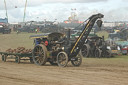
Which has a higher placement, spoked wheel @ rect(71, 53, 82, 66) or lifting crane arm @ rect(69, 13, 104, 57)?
lifting crane arm @ rect(69, 13, 104, 57)

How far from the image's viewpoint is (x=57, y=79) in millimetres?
9156

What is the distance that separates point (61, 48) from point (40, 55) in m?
1.22

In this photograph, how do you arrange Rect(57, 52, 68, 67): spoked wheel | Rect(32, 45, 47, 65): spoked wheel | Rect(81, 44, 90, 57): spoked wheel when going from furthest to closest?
Rect(81, 44, 90, 57): spoked wheel < Rect(32, 45, 47, 65): spoked wheel < Rect(57, 52, 68, 67): spoked wheel

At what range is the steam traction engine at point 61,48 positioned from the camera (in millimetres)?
13016

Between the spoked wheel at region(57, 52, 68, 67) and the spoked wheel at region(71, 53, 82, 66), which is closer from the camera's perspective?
the spoked wheel at region(57, 52, 68, 67)

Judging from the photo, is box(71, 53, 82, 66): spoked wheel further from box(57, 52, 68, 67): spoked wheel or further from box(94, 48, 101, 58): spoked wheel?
box(94, 48, 101, 58): spoked wheel

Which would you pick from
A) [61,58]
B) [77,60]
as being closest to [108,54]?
[77,60]

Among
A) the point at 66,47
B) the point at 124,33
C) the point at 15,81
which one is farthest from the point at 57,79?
the point at 124,33

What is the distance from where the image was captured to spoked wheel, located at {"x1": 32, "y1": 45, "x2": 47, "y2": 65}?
44.7 feet

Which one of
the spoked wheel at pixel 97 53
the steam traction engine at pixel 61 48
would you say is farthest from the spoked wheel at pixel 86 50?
the steam traction engine at pixel 61 48

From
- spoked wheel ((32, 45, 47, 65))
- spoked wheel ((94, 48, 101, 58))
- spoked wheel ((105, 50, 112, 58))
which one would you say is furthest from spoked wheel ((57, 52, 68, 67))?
spoked wheel ((105, 50, 112, 58))

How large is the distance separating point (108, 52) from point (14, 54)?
272 inches

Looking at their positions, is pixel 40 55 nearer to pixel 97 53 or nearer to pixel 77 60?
pixel 77 60

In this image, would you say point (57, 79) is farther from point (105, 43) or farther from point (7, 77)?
point (105, 43)
